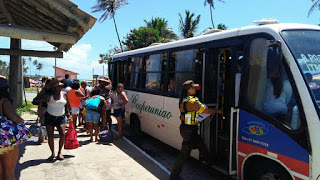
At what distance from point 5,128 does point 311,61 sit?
4.15 meters

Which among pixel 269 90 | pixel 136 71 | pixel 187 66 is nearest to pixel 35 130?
pixel 136 71

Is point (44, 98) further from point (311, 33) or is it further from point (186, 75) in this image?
point (311, 33)

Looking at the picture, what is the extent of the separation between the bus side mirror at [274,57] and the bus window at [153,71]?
11.0 ft

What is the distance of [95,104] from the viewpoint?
6.80 m

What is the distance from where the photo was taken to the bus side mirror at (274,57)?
3268 mm

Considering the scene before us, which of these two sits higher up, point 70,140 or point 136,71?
point 136,71

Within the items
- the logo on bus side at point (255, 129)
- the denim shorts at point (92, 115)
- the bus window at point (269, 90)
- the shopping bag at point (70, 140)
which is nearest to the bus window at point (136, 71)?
the denim shorts at point (92, 115)

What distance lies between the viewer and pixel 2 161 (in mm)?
3234

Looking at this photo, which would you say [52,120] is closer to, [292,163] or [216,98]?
[216,98]

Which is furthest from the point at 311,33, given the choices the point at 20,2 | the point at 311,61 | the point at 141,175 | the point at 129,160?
the point at 20,2

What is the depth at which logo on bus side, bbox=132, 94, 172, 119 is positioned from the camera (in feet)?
20.0

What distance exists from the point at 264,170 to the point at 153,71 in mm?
3884

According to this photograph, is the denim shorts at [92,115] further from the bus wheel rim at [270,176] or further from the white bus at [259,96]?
the bus wheel rim at [270,176]

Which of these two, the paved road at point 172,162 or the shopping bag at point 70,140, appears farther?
the shopping bag at point 70,140
